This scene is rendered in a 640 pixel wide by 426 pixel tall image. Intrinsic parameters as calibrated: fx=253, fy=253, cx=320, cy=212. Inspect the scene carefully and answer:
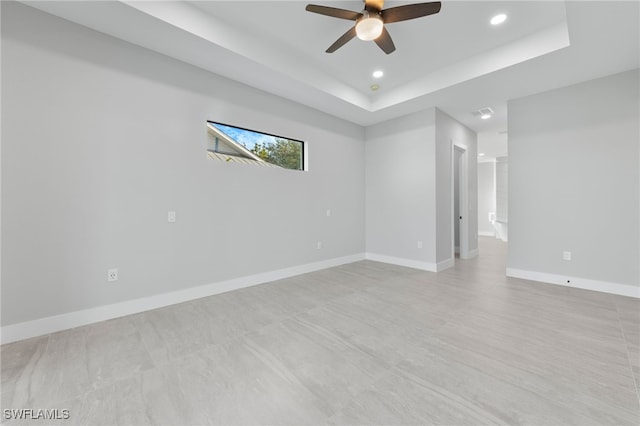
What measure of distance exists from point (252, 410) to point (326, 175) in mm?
3908

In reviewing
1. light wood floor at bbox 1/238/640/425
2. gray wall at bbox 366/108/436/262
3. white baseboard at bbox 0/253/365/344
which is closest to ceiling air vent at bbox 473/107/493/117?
gray wall at bbox 366/108/436/262

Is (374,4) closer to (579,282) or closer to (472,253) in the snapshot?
(579,282)

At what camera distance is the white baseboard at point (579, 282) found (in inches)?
127

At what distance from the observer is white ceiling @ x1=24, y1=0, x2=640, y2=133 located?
7.98 feet

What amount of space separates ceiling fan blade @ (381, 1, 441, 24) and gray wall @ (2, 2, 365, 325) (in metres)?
2.11

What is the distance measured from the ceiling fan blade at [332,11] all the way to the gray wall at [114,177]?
1705 mm

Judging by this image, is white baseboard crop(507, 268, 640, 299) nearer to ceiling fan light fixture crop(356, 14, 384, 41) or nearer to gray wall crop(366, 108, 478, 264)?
gray wall crop(366, 108, 478, 264)

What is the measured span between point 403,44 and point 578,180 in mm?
3121

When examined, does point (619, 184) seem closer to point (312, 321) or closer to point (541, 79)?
point (541, 79)

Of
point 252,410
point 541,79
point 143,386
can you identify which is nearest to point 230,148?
point 143,386

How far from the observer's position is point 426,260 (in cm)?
459

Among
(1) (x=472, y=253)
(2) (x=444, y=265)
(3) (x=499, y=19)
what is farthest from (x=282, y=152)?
(1) (x=472, y=253)

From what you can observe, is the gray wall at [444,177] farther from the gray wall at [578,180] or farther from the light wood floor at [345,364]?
the light wood floor at [345,364]

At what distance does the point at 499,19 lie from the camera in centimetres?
275
